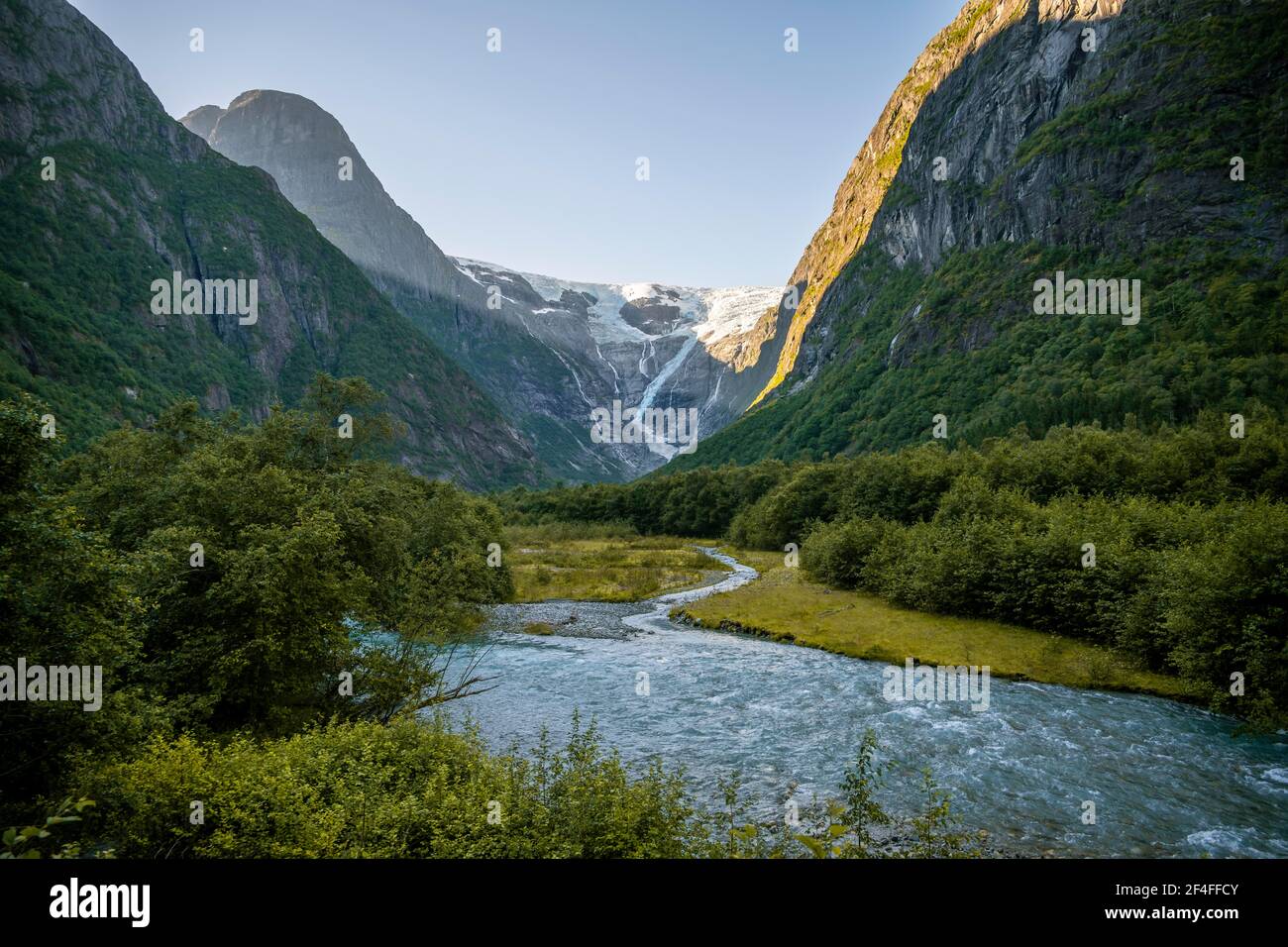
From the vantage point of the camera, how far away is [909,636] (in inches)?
1663

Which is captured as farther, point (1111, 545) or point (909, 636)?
point (909, 636)

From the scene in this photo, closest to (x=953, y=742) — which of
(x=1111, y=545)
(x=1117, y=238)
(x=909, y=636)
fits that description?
(x=909, y=636)

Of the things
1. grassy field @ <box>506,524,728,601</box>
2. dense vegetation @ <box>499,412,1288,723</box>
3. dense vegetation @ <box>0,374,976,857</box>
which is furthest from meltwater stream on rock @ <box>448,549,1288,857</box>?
grassy field @ <box>506,524,728,601</box>

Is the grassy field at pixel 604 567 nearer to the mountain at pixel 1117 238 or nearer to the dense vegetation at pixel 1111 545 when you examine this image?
the dense vegetation at pixel 1111 545

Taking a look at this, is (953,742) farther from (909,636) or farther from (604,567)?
(604,567)

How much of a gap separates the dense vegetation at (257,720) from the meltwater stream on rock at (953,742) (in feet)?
8.06

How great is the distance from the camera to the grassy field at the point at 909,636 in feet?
111

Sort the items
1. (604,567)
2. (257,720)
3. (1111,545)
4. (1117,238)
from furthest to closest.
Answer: (1117,238) → (604,567) → (1111,545) → (257,720)

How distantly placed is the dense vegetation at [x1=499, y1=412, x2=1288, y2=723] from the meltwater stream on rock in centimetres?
430

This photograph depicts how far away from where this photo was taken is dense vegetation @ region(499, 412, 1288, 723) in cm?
2898

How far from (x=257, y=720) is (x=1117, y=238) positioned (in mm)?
182112

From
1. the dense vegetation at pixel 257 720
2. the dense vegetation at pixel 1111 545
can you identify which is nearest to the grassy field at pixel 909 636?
the dense vegetation at pixel 1111 545

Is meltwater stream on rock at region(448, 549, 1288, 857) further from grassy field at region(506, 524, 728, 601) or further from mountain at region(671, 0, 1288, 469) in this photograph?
mountain at region(671, 0, 1288, 469)
